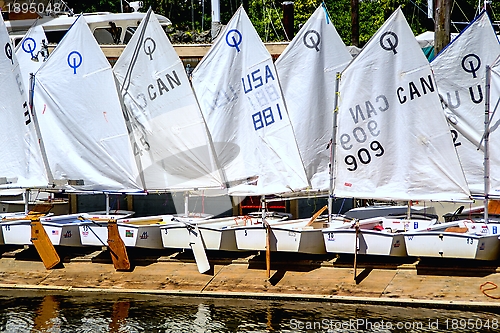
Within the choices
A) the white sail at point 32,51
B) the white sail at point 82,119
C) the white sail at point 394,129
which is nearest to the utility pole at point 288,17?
the white sail at point 32,51

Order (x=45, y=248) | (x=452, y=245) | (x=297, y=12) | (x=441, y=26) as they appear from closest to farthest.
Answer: (x=452, y=245), (x=45, y=248), (x=441, y=26), (x=297, y=12)

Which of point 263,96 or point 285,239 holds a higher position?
point 263,96

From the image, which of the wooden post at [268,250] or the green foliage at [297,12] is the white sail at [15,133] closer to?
the wooden post at [268,250]

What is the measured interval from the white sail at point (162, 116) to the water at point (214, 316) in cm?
420

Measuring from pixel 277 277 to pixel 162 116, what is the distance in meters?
5.69

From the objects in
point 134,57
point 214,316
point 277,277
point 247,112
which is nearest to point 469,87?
point 247,112

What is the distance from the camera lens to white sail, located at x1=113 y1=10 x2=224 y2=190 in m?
23.7

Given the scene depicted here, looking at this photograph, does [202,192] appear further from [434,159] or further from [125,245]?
[434,159]

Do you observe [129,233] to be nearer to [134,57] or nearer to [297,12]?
[134,57]

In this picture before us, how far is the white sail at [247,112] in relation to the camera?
22.8m

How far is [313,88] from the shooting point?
23875mm

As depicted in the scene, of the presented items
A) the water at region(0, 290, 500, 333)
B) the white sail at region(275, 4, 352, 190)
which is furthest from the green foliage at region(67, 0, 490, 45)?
the water at region(0, 290, 500, 333)

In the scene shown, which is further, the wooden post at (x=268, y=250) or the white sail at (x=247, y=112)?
the white sail at (x=247, y=112)

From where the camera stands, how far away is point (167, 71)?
2391 cm
